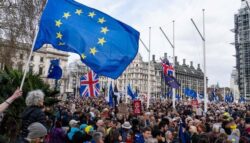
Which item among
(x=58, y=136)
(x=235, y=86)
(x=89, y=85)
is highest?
(x=235, y=86)

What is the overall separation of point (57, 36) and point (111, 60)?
130cm

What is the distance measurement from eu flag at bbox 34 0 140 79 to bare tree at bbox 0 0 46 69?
13074 mm

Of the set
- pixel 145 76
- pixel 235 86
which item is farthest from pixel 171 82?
pixel 145 76

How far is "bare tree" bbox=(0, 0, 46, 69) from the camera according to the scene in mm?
19281

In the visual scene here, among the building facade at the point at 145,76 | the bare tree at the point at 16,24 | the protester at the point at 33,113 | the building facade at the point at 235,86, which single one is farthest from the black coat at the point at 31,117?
the building facade at the point at 145,76

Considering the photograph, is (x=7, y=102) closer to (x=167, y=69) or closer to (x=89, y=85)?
(x=89, y=85)

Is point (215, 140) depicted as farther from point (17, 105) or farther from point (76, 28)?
point (17, 105)

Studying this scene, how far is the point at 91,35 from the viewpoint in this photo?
22.4 feet

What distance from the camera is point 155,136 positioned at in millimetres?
6633

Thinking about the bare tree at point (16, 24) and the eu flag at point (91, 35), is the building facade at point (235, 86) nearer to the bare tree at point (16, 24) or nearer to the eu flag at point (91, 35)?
the bare tree at point (16, 24)

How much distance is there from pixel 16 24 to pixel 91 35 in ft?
47.2

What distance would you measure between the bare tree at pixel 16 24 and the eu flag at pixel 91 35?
13.1 meters

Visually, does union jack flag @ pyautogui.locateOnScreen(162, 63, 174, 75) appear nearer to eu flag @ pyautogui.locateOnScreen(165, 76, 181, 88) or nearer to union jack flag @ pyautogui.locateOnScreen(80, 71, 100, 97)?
eu flag @ pyautogui.locateOnScreen(165, 76, 181, 88)

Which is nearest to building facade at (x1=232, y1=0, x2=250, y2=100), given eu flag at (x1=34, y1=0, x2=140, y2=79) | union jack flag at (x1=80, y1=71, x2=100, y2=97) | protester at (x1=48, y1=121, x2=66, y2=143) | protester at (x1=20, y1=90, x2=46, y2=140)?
union jack flag at (x1=80, y1=71, x2=100, y2=97)
